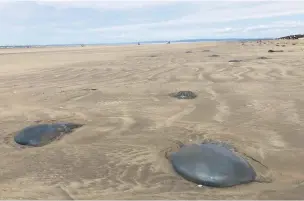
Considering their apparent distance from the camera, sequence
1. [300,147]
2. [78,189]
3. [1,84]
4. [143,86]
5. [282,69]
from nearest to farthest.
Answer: [78,189], [300,147], [143,86], [1,84], [282,69]

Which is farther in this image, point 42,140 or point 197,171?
point 42,140

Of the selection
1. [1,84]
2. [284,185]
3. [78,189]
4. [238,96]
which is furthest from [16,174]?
[1,84]

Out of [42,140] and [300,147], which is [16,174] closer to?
[42,140]

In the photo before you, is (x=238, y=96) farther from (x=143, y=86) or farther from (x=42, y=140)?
(x=42, y=140)

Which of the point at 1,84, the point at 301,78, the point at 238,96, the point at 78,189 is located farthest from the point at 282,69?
the point at 78,189

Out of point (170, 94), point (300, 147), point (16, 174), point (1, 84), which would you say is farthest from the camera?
point (1, 84)

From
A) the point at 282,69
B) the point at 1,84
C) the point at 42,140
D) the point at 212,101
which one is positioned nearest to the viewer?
the point at 42,140
